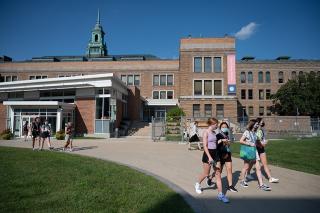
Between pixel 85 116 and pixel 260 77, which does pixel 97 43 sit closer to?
pixel 260 77

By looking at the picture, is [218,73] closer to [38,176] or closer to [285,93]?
[285,93]

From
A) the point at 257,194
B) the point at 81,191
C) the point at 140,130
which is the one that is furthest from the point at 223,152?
the point at 140,130

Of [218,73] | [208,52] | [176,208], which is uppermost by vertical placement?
[208,52]

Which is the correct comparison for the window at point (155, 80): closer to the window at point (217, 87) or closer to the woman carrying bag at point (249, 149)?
the window at point (217, 87)

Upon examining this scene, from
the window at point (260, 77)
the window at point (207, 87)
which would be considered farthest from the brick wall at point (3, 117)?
the window at point (260, 77)

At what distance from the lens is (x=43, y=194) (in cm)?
573

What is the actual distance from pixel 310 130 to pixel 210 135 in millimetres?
25415

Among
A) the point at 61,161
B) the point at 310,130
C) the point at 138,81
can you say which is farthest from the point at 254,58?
the point at 61,161

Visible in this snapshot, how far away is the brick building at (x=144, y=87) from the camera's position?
28062 millimetres

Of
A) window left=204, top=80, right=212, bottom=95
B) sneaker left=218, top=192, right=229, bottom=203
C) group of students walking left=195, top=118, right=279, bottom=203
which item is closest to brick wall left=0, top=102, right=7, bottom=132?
window left=204, top=80, right=212, bottom=95

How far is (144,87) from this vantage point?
161 feet

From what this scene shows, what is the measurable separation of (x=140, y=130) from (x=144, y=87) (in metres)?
18.2

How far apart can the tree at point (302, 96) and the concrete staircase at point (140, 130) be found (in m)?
24.0

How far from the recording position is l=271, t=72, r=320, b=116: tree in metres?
39.1
